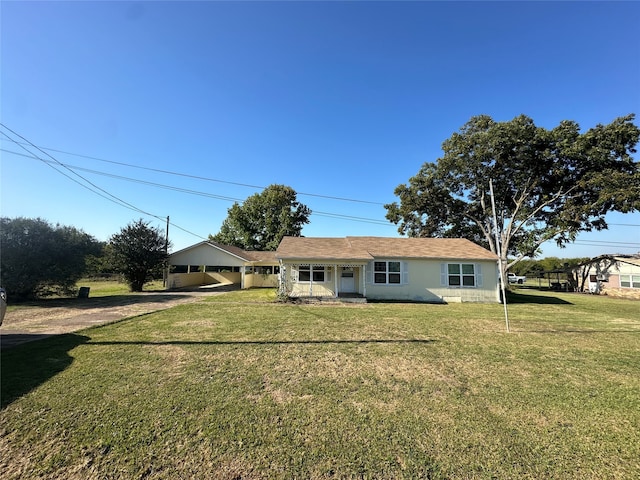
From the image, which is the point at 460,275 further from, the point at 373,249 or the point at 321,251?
the point at 321,251

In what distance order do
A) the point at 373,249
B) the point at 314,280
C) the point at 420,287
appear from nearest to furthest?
the point at 314,280 < the point at 420,287 < the point at 373,249

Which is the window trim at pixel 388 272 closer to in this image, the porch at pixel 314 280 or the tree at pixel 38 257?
the porch at pixel 314 280

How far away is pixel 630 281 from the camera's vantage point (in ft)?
78.6

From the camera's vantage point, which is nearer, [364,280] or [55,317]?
[55,317]

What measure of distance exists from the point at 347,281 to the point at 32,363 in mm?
14576

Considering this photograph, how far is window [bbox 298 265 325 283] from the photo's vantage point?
16.6 m

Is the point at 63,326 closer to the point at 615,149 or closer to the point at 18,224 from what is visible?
the point at 18,224

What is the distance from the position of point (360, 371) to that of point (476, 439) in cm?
233

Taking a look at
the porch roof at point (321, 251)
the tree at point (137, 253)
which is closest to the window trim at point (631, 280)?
the porch roof at point (321, 251)

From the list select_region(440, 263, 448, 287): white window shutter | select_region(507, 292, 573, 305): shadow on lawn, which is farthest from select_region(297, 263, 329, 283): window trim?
select_region(507, 292, 573, 305): shadow on lawn

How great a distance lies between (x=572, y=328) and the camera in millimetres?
9609

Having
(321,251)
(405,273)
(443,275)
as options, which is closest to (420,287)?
(405,273)

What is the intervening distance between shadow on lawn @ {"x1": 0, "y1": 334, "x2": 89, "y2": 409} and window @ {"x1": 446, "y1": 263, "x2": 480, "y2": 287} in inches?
668

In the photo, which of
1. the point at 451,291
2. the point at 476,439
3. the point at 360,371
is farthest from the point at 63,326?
the point at 451,291
